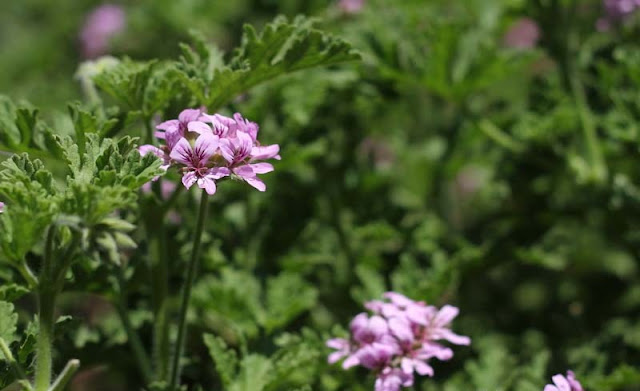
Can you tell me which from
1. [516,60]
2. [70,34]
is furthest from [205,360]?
[70,34]

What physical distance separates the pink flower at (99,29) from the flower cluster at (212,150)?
11.1ft

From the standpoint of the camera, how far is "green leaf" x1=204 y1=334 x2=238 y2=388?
2154 mm

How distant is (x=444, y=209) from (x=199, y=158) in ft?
6.42

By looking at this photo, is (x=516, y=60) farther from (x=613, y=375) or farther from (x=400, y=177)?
(x=613, y=375)

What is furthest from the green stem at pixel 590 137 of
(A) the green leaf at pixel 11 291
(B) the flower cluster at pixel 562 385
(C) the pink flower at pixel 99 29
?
(C) the pink flower at pixel 99 29

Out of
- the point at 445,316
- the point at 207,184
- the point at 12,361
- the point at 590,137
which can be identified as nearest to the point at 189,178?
the point at 207,184

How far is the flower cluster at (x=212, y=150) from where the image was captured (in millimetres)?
1837

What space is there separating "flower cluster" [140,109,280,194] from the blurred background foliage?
0.64 metres

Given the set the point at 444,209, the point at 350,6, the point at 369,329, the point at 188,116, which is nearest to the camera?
the point at 188,116

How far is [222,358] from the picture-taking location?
2.17 m

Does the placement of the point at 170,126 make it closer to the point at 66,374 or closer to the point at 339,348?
the point at 66,374

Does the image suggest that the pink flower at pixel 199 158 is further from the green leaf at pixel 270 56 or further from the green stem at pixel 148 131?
the green stem at pixel 148 131

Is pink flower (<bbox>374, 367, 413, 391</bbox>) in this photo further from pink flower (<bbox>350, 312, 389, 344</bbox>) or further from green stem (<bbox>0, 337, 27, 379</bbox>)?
green stem (<bbox>0, 337, 27, 379</bbox>)

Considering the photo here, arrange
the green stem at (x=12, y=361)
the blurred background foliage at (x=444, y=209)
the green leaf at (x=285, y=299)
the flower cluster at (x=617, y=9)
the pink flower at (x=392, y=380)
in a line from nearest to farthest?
1. the green stem at (x=12, y=361)
2. the pink flower at (x=392, y=380)
3. the green leaf at (x=285, y=299)
4. the blurred background foliage at (x=444, y=209)
5. the flower cluster at (x=617, y=9)
